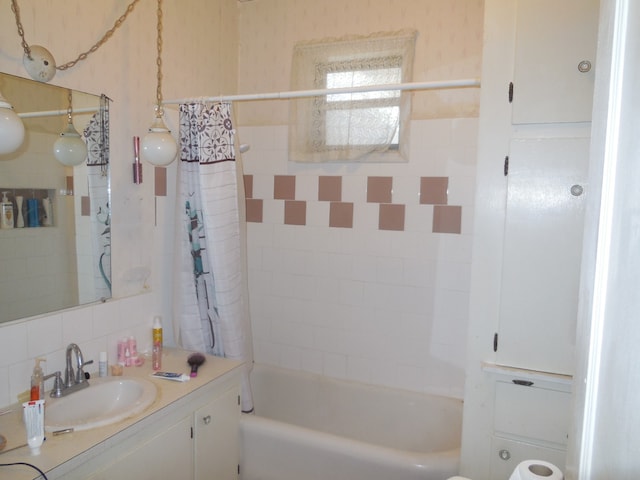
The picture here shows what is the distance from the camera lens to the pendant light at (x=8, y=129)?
4.33 ft

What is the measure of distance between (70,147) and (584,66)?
6.37ft

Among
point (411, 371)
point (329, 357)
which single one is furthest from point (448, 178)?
point (329, 357)

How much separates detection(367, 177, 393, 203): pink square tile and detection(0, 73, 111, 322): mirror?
4.63 feet

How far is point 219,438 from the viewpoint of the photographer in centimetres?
203

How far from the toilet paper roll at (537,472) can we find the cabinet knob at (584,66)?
1.28m

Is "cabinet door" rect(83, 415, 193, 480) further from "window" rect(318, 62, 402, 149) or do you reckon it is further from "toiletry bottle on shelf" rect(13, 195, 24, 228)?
"window" rect(318, 62, 402, 149)

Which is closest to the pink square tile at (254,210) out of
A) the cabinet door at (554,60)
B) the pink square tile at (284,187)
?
the pink square tile at (284,187)

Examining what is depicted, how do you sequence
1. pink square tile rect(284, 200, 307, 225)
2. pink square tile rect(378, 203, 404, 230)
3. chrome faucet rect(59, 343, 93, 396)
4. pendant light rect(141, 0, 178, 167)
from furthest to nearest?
pink square tile rect(284, 200, 307, 225)
pink square tile rect(378, 203, 404, 230)
pendant light rect(141, 0, 178, 167)
chrome faucet rect(59, 343, 93, 396)

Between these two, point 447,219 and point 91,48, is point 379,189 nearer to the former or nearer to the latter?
point 447,219

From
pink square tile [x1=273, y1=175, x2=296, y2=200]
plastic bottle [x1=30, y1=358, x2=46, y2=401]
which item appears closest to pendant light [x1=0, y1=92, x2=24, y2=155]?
plastic bottle [x1=30, y1=358, x2=46, y2=401]

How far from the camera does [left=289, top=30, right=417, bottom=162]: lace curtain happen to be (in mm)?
2551

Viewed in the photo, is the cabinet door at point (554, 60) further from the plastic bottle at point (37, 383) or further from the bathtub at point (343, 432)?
the plastic bottle at point (37, 383)

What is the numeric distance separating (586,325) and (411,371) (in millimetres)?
2284

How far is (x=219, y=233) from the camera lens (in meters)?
2.19
